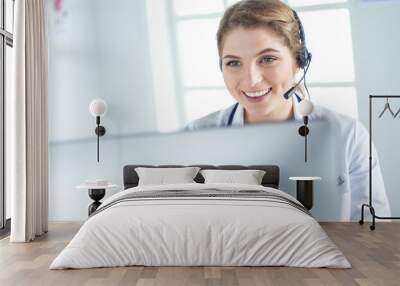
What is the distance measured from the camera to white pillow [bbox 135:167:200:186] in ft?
22.3

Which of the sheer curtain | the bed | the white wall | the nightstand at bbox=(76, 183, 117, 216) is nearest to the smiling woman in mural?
the white wall

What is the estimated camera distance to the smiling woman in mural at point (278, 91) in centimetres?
730

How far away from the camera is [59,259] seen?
14.7 feet

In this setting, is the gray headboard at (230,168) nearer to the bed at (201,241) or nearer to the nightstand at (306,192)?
the nightstand at (306,192)

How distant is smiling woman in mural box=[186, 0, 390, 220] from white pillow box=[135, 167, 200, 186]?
0.73 metres

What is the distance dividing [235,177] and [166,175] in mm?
816

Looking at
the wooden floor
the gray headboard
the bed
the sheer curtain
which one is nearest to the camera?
the wooden floor

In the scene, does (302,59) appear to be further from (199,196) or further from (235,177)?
(199,196)

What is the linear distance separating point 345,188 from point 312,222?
283 centimetres

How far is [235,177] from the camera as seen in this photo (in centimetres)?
675

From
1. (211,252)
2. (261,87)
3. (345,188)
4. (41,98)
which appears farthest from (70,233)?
(345,188)

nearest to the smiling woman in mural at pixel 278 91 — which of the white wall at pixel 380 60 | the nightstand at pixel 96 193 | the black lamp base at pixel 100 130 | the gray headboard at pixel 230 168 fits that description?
the white wall at pixel 380 60

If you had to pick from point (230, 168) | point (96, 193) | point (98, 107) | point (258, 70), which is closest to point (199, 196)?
point (230, 168)

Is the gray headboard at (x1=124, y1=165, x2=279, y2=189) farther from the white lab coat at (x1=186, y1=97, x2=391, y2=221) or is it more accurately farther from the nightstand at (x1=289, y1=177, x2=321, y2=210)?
the white lab coat at (x1=186, y1=97, x2=391, y2=221)
